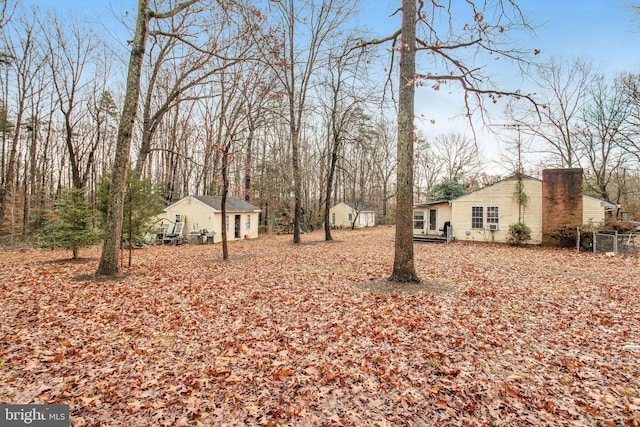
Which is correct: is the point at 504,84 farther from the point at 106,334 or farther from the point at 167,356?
the point at 106,334

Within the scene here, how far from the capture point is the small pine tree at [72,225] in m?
10.2

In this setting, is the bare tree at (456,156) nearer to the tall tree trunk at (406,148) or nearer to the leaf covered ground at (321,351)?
the tall tree trunk at (406,148)

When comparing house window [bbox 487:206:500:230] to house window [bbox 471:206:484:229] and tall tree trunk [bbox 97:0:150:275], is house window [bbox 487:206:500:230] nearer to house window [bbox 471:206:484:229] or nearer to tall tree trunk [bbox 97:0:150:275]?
house window [bbox 471:206:484:229]

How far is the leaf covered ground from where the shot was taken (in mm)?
2947

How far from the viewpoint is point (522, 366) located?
3.77 metres

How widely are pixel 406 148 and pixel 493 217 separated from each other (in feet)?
46.0

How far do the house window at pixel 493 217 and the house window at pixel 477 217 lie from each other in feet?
1.26

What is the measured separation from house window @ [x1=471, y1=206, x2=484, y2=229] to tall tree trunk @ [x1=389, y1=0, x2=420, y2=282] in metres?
13.6

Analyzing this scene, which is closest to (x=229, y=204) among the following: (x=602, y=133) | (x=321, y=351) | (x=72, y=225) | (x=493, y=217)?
(x=72, y=225)

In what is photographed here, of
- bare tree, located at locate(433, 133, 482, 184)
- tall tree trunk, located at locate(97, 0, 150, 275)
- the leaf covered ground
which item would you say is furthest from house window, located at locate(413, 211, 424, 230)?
tall tree trunk, located at locate(97, 0, 150, 275)

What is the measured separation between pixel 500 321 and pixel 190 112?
2766cm

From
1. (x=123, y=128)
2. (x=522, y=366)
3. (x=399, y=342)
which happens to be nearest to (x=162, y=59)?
(x=123, y=128)

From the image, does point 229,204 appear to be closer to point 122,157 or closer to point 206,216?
→ point 206,216

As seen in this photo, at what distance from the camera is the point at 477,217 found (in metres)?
18.7
